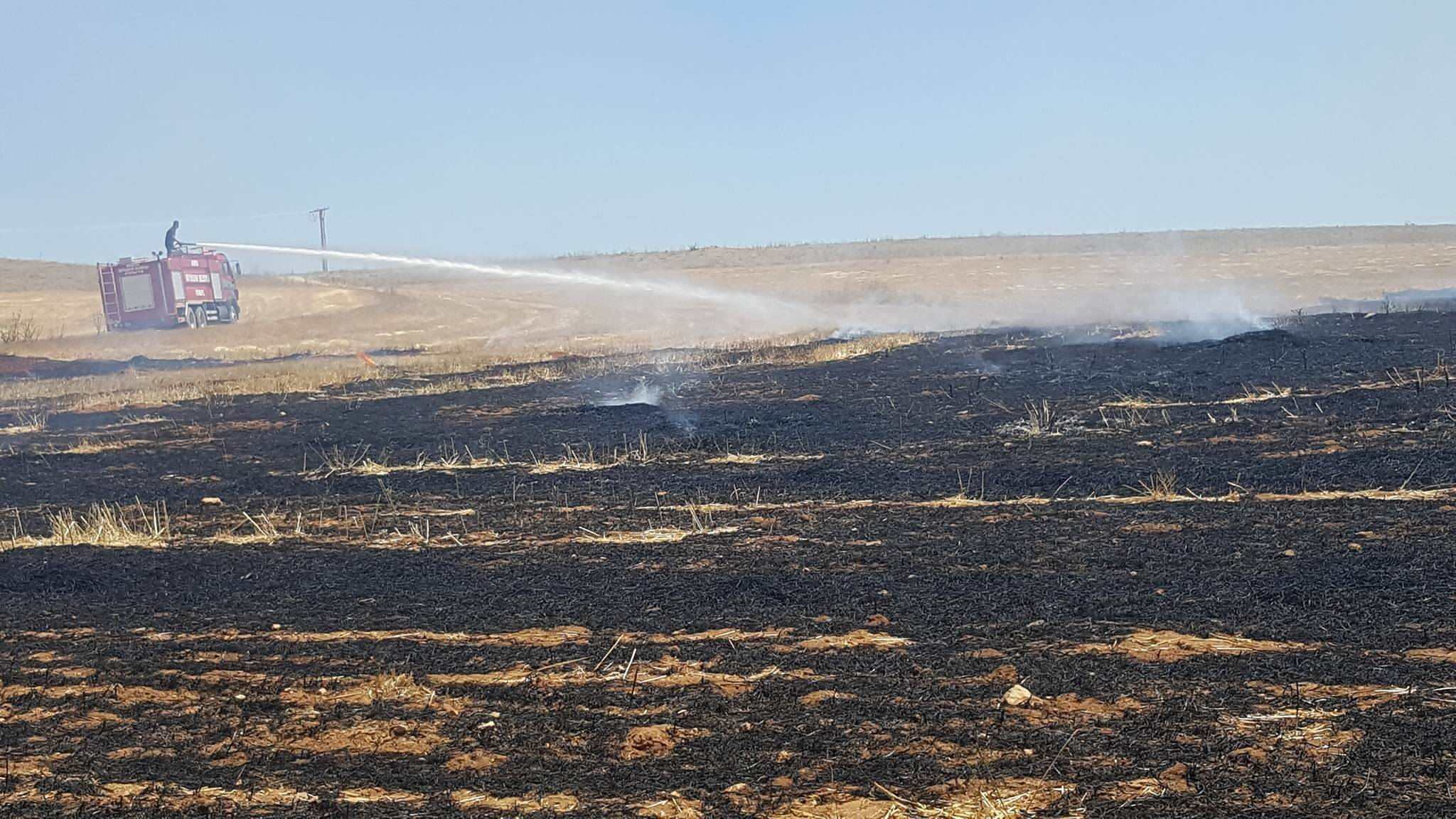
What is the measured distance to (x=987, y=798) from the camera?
4.74 meters

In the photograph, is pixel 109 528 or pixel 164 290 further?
pixel 164 290

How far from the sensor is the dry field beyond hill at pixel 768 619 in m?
5.09

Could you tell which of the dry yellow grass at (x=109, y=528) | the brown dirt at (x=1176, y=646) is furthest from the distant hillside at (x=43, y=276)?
the brown dirt at (x=1176, y=646)

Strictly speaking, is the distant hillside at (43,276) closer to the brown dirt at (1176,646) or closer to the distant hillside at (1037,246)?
the distant hillside at (1037,246)

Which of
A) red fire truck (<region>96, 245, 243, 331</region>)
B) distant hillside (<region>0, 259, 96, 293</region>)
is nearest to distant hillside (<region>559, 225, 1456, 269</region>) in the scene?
distant hillside (<region>0, 259, 96, 293</region>)

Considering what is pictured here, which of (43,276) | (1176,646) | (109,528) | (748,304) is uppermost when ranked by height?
(43,276)

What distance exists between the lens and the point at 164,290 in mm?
44125

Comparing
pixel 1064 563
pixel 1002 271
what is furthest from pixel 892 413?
pixel 1002 271

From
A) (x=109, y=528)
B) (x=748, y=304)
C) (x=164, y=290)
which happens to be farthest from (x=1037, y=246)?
(x=109, y=528)

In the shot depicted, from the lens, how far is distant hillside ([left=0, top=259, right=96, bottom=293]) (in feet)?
290

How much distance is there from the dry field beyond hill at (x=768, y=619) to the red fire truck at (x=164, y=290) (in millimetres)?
29734

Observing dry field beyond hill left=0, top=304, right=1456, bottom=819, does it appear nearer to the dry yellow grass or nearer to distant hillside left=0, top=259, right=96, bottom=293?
the dry yellow grass

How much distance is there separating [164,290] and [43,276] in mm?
63629

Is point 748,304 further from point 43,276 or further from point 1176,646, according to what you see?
point 43,276
